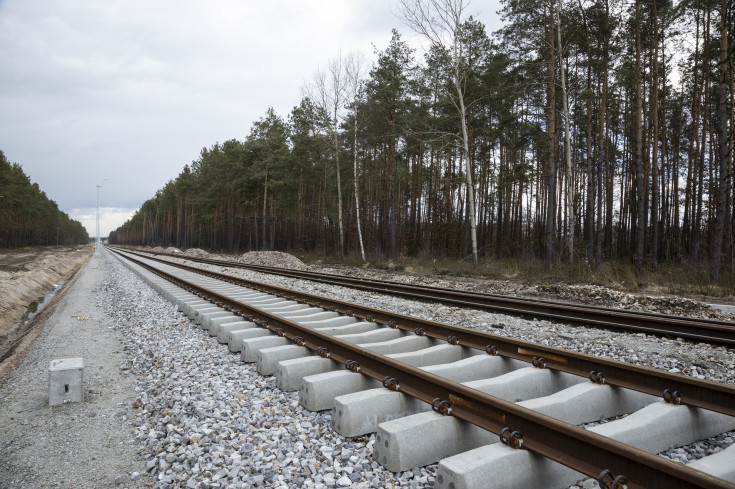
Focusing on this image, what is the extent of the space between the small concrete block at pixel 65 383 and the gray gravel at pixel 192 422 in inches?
3.4

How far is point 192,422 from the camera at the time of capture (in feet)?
10.6

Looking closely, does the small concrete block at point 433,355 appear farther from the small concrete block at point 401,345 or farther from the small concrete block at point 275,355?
the small concrete block at point 275,355

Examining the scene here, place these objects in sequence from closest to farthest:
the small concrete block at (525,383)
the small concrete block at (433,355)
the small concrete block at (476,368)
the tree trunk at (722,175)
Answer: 1. the small concrete block at (525,383)
2. the small concrete block at (476,368)
3. the small concrete block at (433,355)
4. the tree trunk at (722,175)

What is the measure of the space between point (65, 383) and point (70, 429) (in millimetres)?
663

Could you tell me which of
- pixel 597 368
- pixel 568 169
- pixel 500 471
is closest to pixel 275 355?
pixel 500 471

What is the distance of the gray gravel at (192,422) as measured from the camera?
2.56 m

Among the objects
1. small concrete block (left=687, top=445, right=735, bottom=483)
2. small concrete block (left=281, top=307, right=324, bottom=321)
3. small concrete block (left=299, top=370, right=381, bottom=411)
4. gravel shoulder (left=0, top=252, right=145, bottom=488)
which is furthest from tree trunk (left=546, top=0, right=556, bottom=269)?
gravel shoulder (left=0, top=252, right=145, bottom=488)

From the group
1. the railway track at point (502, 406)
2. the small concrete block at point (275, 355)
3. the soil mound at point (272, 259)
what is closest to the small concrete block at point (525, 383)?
the railway track at point (502, 406)

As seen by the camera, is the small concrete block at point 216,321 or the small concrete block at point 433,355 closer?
the small concrete block at point 433,355

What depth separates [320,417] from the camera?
3238 millimetres

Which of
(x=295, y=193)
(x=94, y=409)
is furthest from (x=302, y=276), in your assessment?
(x=295, y=193)

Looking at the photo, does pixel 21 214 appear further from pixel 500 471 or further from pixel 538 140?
pixel 500 471

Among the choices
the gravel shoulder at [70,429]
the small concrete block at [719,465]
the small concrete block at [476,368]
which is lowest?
the gravel shoulder at [70,429]

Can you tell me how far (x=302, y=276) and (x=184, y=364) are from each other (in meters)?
9.76
